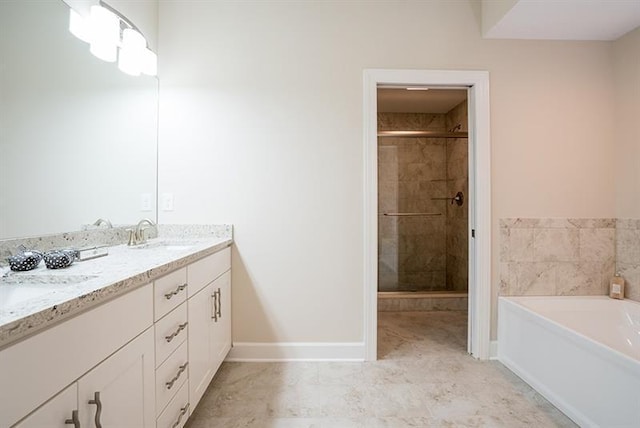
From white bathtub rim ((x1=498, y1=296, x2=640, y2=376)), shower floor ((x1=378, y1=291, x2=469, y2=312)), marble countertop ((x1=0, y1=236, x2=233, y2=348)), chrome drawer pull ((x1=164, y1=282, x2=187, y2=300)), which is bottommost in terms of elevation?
shower floor ((x1=378, y1=291, x2=469, y2=312))

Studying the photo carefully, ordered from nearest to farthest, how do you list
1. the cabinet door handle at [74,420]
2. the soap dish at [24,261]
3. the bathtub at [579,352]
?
the cabinet door handle at [74,420] < the soap dish at [24,261] < the bathtub at [579,352]

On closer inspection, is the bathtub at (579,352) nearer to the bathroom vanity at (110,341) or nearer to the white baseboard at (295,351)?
the white baseboard at (295,351)

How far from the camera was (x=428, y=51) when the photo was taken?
208 cm

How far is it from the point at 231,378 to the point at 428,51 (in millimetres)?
2590

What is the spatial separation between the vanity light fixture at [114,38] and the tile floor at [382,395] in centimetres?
201

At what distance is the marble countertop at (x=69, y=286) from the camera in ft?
1.98

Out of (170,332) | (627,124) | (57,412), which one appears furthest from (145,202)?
(627,124)

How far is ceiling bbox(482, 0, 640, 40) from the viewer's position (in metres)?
1.73

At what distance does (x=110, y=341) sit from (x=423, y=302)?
293 cm

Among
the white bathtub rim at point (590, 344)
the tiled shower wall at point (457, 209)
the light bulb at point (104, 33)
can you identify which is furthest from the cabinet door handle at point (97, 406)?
the tiled shower wall at point (457, 209)

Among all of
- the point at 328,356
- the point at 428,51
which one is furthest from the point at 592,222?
the point at 328,356

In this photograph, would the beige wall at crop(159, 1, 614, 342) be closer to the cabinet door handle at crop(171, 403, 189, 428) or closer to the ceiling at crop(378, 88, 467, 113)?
the cabinet door handle at crop(171, 403, 189, 428)

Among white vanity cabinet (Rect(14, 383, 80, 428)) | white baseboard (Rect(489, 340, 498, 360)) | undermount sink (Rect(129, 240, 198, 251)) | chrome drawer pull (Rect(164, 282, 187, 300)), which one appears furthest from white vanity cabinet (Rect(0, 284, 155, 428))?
white baseboard (Rect(489, 340, 498, 360))

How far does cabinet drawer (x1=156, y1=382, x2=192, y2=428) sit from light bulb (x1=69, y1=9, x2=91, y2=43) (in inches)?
70.5
